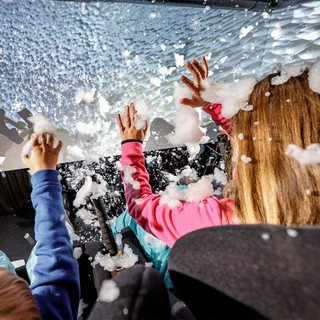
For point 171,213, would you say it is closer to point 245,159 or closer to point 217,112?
point 245,159

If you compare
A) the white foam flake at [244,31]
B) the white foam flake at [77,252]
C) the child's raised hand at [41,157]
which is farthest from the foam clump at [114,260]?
the white foam flake at [244,31]

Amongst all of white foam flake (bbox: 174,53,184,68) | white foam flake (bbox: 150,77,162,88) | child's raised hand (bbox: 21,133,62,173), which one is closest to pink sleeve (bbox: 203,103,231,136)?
child's raised hand (bbox: 21,133,62,173)

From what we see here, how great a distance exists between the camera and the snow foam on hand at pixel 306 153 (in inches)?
21.3

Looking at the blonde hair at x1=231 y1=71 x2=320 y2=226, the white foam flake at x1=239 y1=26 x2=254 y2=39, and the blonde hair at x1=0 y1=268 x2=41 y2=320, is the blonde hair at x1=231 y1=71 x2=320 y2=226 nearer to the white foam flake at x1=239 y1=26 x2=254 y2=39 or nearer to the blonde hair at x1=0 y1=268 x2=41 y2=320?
the blonde hair at x1=0 y1=268 x2=41 y2=320

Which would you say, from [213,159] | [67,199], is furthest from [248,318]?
[213,159]

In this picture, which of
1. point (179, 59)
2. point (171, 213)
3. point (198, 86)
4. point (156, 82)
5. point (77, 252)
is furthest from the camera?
point (179, 59)

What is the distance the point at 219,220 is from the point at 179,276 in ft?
1.18

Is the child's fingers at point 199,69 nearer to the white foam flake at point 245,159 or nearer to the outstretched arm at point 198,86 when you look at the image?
the outstretched arm at point 198,86

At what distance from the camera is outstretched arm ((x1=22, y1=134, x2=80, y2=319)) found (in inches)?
26.0

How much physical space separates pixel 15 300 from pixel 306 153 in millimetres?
612

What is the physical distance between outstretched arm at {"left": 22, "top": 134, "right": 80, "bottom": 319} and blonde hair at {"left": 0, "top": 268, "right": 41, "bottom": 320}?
6.8 inches

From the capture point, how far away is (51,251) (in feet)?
2.39

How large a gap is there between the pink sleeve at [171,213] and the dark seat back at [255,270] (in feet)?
1.22

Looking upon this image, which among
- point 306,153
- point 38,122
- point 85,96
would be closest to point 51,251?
point 306,153
